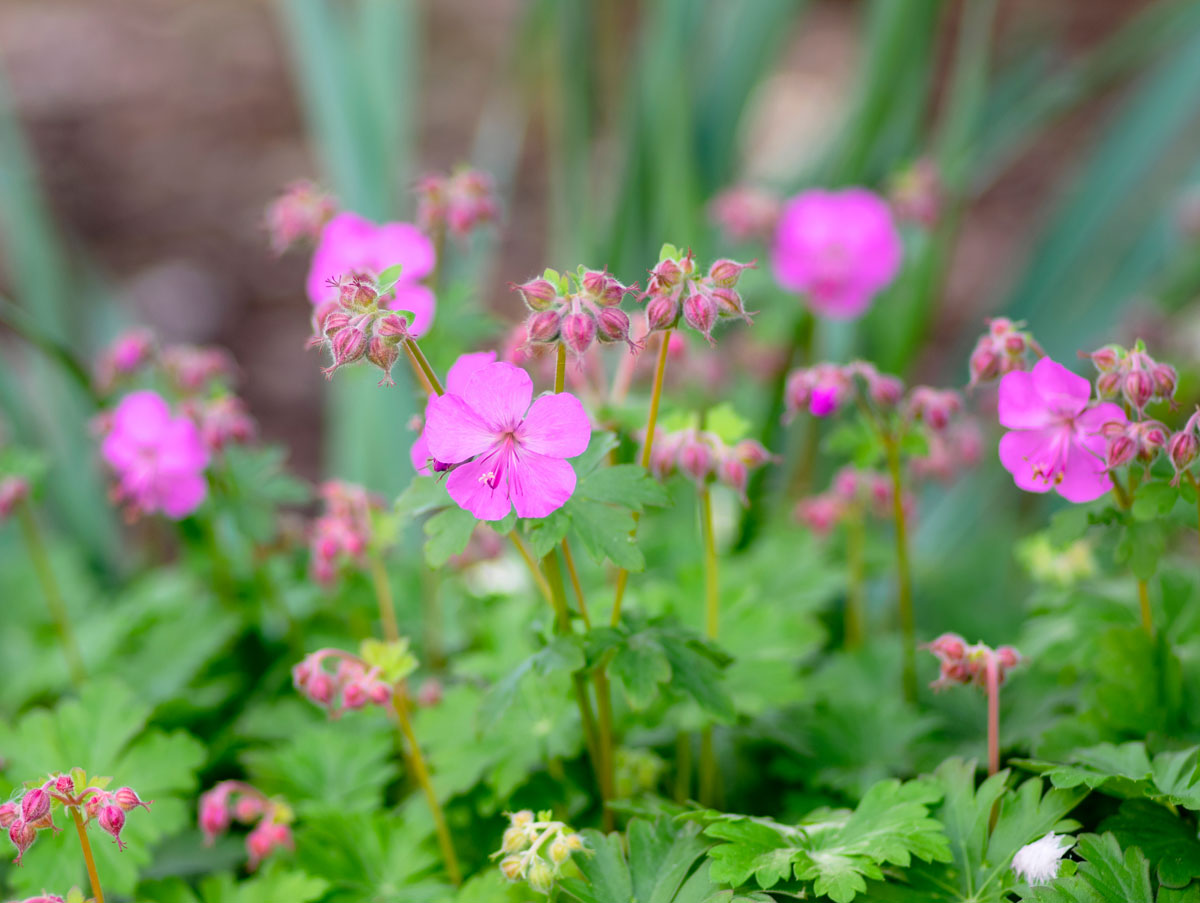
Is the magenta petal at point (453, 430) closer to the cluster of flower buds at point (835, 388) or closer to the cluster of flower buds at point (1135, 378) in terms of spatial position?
the cluster of flower buds at point (835, 388)

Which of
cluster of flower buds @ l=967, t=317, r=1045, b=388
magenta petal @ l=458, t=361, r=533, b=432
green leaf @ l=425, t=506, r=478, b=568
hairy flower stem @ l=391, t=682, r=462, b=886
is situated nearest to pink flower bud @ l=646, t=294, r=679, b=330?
magenta petal @ l=458, t=361, r=533, b=432

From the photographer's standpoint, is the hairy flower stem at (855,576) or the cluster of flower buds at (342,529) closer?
the cluster of flower buds at (342,529)

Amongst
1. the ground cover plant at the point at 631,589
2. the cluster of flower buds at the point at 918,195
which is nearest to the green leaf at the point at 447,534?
the ground cover plant at the point at 631,589

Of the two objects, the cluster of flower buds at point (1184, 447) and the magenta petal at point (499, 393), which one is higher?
the magenta petal at point (499, 393)

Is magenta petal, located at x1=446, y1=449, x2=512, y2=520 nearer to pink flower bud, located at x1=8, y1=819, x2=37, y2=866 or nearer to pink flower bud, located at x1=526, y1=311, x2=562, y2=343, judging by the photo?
pink flower bud, located at x1=526, y1=311, x2=562, y2=343

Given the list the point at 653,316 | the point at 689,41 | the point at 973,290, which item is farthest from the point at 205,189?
the point at 653,316

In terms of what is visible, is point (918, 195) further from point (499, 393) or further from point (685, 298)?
point (499, 393)

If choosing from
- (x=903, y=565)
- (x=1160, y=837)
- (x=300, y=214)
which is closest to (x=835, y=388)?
(x=903, y=565)
